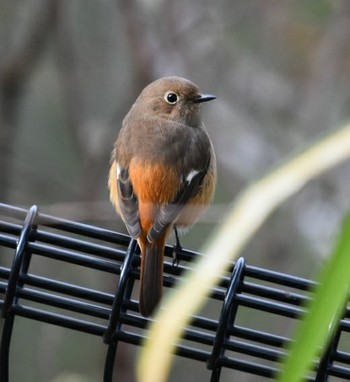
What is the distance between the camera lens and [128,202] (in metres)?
4.21

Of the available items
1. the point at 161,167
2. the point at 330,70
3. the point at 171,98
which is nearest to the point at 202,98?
the point at 171,98

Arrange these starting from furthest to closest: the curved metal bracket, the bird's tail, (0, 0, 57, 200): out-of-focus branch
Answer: (0, 0, 57, 200): out-of-focus branch → the bird's tail → the curved metal bracket

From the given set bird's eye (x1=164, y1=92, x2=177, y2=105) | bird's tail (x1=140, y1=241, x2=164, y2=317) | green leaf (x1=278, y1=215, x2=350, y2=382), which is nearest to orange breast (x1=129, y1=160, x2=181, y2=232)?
bird's tail (x1=140, y1=241, x2=164, y2=317)

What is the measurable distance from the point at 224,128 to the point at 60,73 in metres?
1.23

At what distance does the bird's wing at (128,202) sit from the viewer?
3.94 metres

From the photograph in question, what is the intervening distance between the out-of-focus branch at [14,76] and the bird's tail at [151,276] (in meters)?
2.78

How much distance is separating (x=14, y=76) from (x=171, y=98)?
1405 mm

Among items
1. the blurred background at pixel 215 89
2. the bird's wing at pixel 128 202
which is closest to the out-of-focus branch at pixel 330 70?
the blurred background at pixel 215 89

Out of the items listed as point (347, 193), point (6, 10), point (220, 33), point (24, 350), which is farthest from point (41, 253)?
Result: point (24, 350)

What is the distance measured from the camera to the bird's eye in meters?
5.33

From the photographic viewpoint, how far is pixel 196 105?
5.28 m

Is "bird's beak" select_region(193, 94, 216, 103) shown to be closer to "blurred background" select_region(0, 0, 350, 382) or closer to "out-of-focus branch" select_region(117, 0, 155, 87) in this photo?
"blurred background" select_region(0, 0, 350, 382)

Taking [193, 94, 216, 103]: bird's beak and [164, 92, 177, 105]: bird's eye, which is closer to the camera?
[193, 94, 216, 103]: bird's beak

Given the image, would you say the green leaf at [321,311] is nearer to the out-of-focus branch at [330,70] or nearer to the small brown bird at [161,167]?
the small brown bird at [161,167]
